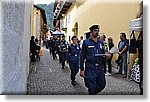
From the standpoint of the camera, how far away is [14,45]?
167cm

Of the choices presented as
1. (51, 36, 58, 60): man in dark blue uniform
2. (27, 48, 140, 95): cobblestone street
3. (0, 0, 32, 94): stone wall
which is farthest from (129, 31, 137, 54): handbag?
(0, 0, 32, 94): stone wall

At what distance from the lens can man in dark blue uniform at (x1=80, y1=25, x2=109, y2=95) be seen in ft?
6.81

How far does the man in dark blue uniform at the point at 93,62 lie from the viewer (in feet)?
6.81

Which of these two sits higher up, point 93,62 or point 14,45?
point 14,45

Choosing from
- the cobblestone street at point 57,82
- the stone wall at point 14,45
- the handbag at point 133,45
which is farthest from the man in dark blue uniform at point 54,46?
the handbag at point 133,45

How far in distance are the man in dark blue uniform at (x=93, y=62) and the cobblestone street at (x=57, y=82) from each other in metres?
0.04

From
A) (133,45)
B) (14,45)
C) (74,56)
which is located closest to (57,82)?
(74,56)

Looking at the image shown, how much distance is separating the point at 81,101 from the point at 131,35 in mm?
632

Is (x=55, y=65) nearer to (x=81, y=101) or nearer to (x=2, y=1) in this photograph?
(x=81, y=101)

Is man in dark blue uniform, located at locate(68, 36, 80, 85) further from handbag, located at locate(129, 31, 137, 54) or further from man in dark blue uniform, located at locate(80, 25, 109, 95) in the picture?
handbag, located at locate(129, 31, 137, 54)

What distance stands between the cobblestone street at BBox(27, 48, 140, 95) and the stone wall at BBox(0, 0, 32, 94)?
8 centimetres

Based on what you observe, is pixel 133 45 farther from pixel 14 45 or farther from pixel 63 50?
pixel 14 45

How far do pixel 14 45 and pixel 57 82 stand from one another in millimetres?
517

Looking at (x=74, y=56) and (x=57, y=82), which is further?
(x=74, y=56)
